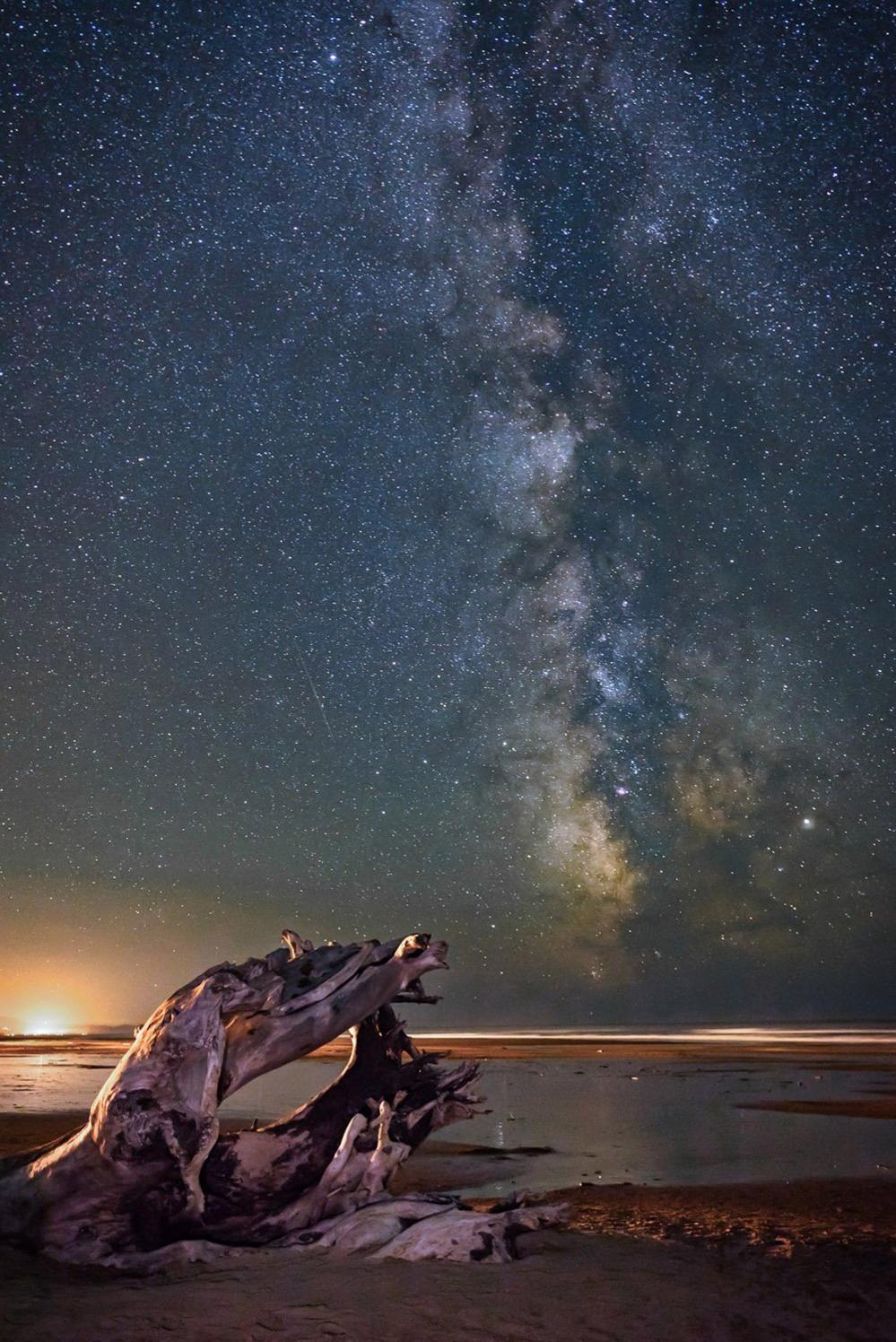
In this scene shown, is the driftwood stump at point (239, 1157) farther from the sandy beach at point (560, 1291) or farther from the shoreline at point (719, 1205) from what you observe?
the shoreline at point (719, 1205)

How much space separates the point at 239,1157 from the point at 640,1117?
1487 centimetres

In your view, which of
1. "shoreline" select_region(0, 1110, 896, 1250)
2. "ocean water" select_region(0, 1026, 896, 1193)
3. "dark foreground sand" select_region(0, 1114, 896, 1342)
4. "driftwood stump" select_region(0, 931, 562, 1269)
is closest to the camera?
"dark foreground sand" select_region(0, 1114, 896, 1342)

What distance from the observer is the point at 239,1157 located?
891 cm

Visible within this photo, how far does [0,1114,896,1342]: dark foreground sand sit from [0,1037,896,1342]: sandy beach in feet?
0.06

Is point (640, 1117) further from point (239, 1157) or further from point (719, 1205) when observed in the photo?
point (239, 1157)

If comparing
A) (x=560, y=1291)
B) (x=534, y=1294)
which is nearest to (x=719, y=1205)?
(x=560, y=1291)

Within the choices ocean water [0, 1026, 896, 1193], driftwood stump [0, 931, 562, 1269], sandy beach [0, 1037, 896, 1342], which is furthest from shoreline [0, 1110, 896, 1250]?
driftwood stump [0, 931, 562, 1269]

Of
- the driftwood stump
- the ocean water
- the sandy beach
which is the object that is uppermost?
the driftwood stump

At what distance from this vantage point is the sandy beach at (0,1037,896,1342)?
647 centimetres

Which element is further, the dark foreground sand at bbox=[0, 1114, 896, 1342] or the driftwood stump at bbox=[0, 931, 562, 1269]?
the driftwood stump at bbox=[0, 931, 562, 1269]

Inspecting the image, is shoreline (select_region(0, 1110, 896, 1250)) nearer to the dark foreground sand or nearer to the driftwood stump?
the dark foreground sand

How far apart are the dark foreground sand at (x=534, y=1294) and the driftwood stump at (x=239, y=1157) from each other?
33 cm

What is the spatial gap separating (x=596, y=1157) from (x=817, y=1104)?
11.5 m

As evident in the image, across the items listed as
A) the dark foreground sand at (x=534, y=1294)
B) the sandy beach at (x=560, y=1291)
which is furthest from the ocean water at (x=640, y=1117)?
the dark foreground sand at (x=534, y=1294)
